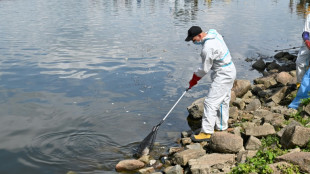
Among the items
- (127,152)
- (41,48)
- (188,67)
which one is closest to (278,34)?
(188,67)

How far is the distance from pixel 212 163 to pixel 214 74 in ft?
6.37

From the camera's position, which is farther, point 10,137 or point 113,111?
point 113,111

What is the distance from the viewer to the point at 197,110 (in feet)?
30.4

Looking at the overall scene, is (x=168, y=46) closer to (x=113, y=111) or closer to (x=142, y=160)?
(x=113, y=111)

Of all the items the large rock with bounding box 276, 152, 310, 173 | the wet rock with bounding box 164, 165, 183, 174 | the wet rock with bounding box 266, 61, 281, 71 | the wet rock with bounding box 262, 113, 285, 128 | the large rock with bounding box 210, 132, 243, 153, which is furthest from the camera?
the wet rock with bounding box 266, 61, 281, 71

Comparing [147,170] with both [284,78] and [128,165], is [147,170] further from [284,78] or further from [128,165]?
[284,78]

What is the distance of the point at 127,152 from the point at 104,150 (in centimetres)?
51

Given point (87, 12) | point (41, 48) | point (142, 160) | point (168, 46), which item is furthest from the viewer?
point (87, 12)

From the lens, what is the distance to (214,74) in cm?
728

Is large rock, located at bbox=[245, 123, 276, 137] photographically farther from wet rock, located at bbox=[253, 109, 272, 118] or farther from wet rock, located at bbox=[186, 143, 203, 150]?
wet rock, located at bbox=[253, 109, 272, 118]

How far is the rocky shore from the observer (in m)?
5.31

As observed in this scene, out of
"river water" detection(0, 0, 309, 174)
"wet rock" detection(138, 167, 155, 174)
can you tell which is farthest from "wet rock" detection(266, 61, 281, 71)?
"wet rock" detection(138, 167, 155, 174)

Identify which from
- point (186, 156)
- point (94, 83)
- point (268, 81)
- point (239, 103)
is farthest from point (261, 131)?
point (94, 83)

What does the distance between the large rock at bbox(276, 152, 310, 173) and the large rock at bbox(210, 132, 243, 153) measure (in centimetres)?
134
